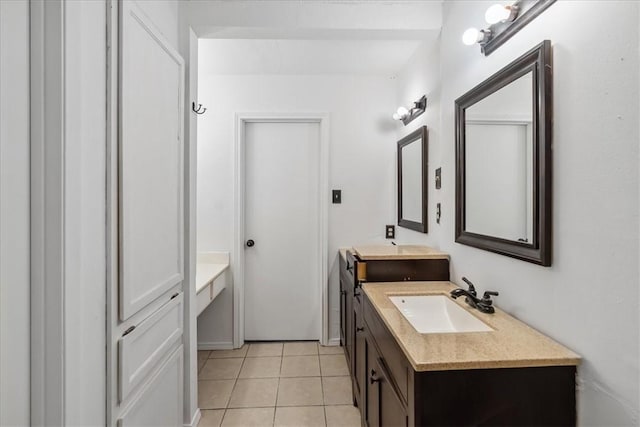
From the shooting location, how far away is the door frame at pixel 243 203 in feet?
9.29

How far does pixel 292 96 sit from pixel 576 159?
2.36 m

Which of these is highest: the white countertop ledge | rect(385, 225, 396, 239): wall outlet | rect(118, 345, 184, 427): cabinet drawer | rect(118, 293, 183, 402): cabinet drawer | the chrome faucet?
rect(385, 225, 396, 239): wall outlet

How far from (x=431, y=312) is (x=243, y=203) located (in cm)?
195

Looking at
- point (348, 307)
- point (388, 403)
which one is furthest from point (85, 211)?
point (348, 307)

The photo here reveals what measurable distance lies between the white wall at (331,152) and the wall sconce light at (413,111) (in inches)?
12.9

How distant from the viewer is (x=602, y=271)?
2.90 ft

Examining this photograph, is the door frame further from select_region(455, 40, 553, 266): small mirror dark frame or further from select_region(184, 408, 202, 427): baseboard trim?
select_region(455, 40, 553, 266): small mirror dark frame

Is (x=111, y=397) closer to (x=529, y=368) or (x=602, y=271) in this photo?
(x=529, y=368)

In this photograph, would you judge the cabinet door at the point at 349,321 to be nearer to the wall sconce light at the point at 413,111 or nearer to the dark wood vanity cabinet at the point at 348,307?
the dark wood vanity cabinet at the point at 348,307

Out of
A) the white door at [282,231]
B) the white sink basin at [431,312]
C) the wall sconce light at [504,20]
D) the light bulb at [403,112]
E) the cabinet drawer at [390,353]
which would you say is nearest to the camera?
the cabinet drawer at [390,353]
